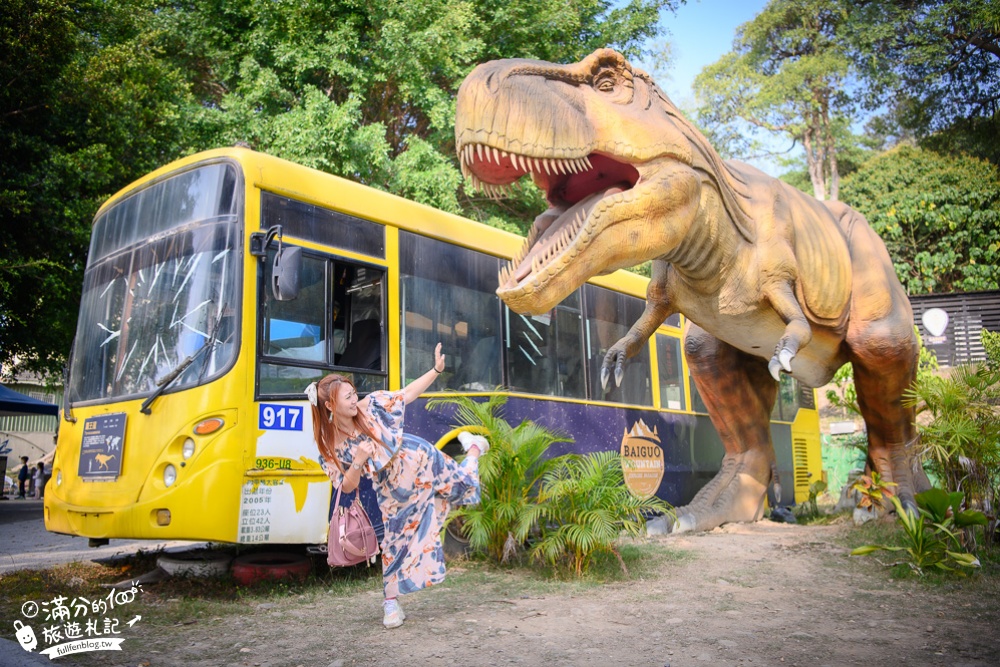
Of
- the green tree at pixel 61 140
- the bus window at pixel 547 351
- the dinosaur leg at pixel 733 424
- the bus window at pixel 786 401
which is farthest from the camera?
the green tree at pixel 61 140

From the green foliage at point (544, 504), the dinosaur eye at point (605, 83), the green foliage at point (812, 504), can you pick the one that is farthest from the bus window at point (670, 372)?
the dinosaur eye at point (605, 83)

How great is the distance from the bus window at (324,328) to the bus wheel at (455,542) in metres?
1.36

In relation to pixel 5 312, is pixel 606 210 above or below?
below

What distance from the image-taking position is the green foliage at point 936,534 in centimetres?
477

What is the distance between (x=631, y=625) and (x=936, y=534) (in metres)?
2.63

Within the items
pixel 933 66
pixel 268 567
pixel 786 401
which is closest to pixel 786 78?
pixel 933 66

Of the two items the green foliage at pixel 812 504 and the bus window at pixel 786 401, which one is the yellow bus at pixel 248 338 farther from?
the bus window at pixel 786 401

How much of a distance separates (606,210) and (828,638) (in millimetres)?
2312

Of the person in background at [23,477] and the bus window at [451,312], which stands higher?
the bus window at [451,312]

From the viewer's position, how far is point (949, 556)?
4.80 m

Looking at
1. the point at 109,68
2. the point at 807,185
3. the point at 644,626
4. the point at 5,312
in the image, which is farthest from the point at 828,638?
the point at 807,185

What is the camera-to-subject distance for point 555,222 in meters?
4.30

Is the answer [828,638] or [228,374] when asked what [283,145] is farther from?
[828,638]

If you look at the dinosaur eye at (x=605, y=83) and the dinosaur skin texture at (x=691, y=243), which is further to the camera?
the dinosaur eye at (x=605, y=83)
